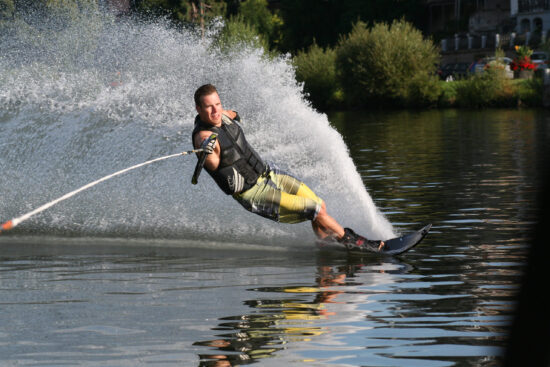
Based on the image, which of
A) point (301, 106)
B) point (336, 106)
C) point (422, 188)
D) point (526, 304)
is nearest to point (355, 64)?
point (336, 106)

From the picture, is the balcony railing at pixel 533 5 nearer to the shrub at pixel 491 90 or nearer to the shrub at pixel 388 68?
the shrub at pixel 388 68

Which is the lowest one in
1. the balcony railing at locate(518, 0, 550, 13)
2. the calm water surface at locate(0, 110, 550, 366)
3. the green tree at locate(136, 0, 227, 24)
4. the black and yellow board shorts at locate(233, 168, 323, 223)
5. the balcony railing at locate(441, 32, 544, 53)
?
the calm water surface at locate(0, 110, 550, 366)

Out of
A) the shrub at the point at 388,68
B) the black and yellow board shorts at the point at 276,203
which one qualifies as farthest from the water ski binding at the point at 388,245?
the shrub at the point at 388,68

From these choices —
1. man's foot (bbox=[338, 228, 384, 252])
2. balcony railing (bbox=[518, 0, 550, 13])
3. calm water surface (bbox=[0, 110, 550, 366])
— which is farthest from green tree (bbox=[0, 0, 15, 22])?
man's foot (bbox=[338, 228, 384, 252])

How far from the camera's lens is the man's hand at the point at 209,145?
26.5ft

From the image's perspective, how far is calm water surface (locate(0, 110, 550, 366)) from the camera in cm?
486

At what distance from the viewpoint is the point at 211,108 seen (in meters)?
8.34

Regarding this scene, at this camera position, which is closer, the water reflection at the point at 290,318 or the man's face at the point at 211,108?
the water reflection at the point at 290,318

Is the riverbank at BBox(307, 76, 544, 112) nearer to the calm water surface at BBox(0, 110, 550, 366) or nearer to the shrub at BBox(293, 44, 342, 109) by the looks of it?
the shrub at BBox(293, 44, 342, 109)

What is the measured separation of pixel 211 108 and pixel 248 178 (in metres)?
0.77

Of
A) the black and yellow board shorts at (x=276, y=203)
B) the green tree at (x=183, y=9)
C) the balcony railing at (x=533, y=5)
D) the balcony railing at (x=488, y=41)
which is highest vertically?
the green tree at (x=183, y=9)

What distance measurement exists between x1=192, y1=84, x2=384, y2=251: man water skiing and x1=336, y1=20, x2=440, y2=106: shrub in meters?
46.8

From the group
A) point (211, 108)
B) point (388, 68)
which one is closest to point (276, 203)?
point (211, 108)

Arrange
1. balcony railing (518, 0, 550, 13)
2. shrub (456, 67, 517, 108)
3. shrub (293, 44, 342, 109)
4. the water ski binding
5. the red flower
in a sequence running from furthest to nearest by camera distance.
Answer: balcony railing (518, 0, 550, 13) → shrub (293, 44, 342, 109) → the red flower → shrub (456, 67, 517, 108) → the water ski binding
